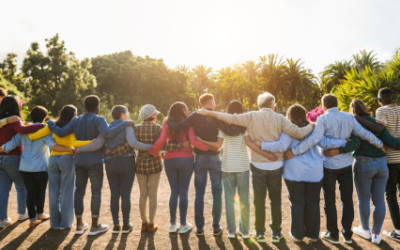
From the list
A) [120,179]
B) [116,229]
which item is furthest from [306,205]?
[116,229]

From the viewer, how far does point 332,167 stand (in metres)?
3.86

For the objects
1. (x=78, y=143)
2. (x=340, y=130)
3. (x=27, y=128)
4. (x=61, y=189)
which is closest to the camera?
(x=340, y=130)

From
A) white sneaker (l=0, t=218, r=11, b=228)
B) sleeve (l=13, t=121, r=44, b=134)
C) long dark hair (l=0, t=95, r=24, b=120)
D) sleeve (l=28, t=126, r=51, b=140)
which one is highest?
long dark hair (l=0, t=95, r=24, b=120)

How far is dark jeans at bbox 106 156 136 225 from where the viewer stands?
413 cm

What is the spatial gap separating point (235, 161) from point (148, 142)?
1.38 m

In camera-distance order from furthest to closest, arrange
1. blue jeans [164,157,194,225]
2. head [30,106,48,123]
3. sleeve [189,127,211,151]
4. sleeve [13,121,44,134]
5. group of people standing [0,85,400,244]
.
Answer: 1. head [30,106,48,123]
2. sleeve [13,121,44,134]
3. blue jeans [164,157,194,225]
4. sleeve [189,127,211,151]
5. group of people standing [0,85,400,244]

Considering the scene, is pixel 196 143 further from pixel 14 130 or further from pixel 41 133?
pixel 14 130

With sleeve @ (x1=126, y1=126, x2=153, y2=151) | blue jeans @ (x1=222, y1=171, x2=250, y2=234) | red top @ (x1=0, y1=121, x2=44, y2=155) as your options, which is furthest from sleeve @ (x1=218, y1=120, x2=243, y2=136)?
red top @ (x1=0, y1=121, x2=44, y2=155)

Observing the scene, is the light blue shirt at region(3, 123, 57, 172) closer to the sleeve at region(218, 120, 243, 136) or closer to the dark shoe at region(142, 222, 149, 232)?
the dark shoe at region(142, 222, 149, 232)

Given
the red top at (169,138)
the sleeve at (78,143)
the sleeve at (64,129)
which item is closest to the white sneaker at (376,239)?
the red top at (169,138)

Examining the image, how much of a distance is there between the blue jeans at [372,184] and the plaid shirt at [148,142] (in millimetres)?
2672

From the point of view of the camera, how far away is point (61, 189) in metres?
4.32

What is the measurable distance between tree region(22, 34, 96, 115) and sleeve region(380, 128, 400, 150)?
2475 cm

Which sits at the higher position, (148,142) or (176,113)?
(176,113)
